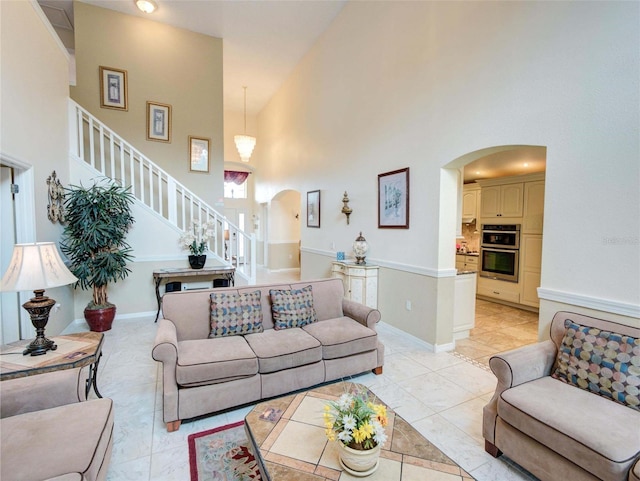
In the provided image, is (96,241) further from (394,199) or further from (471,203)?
(471,203)

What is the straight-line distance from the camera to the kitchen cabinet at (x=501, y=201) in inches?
215

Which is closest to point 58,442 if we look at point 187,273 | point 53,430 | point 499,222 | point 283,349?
point 53,430

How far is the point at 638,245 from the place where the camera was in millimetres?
2070

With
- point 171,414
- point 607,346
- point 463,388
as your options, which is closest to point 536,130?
point 607,346

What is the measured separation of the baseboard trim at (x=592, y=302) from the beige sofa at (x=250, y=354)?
1.48 metres

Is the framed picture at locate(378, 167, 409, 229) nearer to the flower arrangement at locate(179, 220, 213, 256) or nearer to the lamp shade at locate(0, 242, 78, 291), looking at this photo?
the flower arrangement at locate(179, 220, 213, 256)

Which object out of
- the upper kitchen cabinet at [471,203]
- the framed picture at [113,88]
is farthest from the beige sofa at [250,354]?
the framed picture at [113,88]

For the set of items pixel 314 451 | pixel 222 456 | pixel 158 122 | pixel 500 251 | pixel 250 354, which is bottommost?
pixel 222 456

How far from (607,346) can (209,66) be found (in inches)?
277

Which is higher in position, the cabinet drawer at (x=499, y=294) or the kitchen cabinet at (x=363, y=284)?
the kitchen cabinet at (x=363, y=284)

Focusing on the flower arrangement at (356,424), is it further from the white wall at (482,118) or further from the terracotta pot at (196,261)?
the terracotta pot at (196,261)

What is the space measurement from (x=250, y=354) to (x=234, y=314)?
512mm

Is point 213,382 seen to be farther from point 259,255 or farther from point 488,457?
point 259,255

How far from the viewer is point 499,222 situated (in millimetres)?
5789
